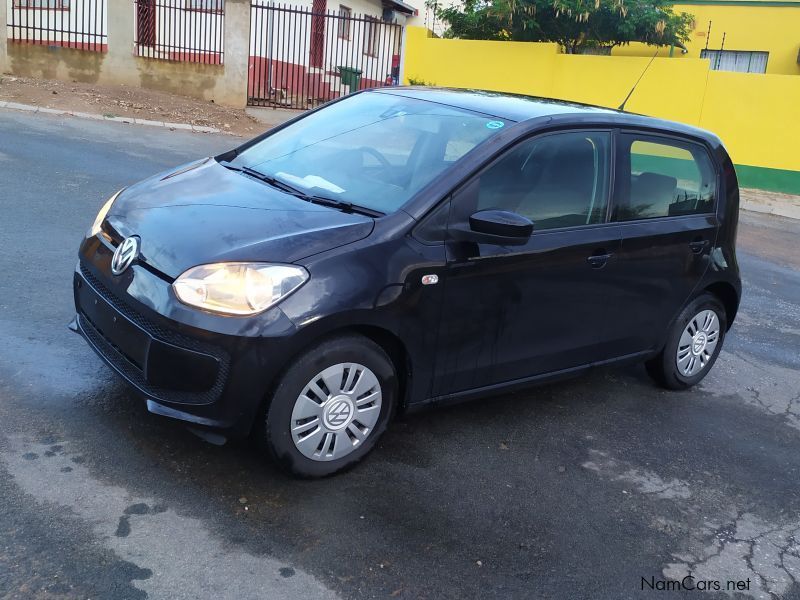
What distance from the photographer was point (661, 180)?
195 inches

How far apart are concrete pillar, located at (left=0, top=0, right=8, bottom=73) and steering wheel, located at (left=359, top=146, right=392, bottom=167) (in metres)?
14.9

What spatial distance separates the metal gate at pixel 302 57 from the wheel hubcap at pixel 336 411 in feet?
48.6

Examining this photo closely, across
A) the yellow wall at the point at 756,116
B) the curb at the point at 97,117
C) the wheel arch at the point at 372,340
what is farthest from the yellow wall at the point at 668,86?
the wheel arch at the point at 372,340

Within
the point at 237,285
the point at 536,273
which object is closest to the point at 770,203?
the point at 536,273

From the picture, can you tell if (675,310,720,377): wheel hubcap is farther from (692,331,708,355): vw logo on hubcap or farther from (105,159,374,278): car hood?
(105,159,374,278): car hood

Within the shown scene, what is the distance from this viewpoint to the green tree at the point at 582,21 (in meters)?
16.3

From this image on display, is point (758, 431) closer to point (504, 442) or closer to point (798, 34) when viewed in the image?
point (504, 442)

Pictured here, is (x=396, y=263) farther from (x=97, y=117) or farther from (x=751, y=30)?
(x=751, y=30)

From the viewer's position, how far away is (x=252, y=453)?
3.86 m

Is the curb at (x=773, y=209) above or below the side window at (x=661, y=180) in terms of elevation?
below

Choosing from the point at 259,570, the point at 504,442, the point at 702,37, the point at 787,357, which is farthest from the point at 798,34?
the point at 259,570

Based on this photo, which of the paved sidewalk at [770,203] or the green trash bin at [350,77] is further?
the green trash bin at [350,77]

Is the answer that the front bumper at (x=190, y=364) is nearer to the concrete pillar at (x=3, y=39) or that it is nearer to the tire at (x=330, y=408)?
the tire at (x=330, y=408)

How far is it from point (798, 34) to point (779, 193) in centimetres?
622
